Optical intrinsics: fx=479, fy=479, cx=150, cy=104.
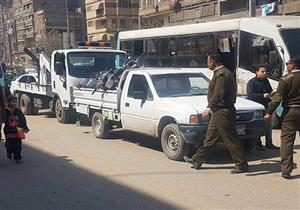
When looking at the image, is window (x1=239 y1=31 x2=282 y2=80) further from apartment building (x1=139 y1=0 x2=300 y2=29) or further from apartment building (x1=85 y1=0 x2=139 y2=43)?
apartment building (x1=85 y1=0 x2=139 y2=43)

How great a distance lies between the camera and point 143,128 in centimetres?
941

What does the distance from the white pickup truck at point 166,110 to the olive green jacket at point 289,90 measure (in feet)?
4.58

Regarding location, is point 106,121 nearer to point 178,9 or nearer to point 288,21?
point 288,21

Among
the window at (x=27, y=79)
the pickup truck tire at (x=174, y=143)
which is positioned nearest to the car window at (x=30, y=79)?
the window at (x=27, y=79)

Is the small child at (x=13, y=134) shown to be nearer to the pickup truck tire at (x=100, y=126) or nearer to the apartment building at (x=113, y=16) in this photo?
the pickup truck tire at (x=100, y=126)

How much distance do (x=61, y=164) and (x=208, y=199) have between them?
337cm

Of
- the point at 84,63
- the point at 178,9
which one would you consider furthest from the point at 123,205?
the point at 178,9

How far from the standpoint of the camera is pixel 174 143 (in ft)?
27.9

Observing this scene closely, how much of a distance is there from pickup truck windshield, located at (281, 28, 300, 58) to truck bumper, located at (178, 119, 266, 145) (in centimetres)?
479

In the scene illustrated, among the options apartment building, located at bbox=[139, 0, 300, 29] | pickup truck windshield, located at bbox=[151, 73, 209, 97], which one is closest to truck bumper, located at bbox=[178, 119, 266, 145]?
pickup truck windshield, located at bbox=[151, 73, 209, 97]

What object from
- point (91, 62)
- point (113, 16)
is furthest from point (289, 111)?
point (113, 16)

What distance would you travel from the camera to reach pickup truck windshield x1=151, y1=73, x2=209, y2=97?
9289 mm

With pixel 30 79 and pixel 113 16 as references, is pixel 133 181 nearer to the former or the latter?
pixel 30 79

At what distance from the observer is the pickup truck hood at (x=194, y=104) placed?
324 inches
